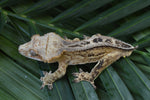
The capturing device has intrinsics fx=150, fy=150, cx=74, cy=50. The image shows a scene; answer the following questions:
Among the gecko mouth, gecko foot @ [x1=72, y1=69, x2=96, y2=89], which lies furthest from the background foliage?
the gecko mouth

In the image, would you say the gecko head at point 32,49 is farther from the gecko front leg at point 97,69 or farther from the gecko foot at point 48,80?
the gecko front leg at point 97,69

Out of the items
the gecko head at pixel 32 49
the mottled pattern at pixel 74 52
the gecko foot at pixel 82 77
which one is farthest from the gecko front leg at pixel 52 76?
the gecko head at pixel 32 49

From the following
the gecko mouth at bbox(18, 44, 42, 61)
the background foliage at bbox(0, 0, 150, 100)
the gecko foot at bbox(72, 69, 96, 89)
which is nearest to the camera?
the background foliage at bbox(0, 0, 150, 100)

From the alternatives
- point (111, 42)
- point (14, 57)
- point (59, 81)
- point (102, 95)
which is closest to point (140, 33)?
point (111, 42)

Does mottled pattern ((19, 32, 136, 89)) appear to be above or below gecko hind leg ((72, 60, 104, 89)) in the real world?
above

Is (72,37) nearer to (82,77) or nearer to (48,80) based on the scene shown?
(82,77)

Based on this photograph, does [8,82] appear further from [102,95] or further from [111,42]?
[111,42]

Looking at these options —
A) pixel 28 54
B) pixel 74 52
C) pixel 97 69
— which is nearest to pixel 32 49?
pixel 28 54

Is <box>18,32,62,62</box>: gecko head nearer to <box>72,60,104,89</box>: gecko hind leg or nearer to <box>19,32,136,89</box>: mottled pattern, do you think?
<box>19,32,136,89</box>: mottled pattern

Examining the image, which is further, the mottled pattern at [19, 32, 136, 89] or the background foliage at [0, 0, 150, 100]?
the mottled pattern at [19, 32, 136, 89]
